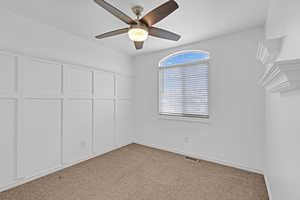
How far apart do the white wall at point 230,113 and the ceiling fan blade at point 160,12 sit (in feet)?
5.47

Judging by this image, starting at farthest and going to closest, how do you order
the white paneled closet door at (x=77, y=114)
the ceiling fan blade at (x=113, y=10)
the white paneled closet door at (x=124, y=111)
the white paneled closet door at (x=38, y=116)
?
the white paneled closet door at (x=124, y=111) → the white paneled closet door at (x=77, y=114) → the white paneled closet door at (x=38, y=116) → the ceiling fan blade at (x=113, y=10)

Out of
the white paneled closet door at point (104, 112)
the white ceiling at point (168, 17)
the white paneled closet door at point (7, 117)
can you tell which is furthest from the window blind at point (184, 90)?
the white paneled closet door at point (7, 117)

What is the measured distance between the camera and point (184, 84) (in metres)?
3.17

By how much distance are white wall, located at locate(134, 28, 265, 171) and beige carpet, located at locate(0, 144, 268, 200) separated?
30cm

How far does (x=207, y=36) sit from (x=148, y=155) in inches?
112

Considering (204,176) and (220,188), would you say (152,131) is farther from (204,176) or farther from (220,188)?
(220,188)

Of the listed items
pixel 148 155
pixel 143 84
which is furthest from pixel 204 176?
pixel 143 84

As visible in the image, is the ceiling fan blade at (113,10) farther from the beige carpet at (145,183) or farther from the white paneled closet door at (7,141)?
the beige carpet at (145,183)

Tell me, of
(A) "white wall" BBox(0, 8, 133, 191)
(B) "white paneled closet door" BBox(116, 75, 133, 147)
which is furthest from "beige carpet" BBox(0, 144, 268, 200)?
(B) "white paneled closet door" BBox(116, 75, 133, 147)

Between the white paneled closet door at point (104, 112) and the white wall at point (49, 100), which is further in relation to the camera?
the white paneled closet door at point (104, 112)

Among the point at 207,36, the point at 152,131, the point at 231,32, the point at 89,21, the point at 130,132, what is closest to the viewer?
the point at 89,21

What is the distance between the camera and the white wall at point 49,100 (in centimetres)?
191

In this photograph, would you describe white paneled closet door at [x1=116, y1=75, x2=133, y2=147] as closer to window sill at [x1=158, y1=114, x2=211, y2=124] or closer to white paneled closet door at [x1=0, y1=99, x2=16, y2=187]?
window sill at [x1=158, y1=114, x2=211, y2=124]

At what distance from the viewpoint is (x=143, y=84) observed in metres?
3.81
